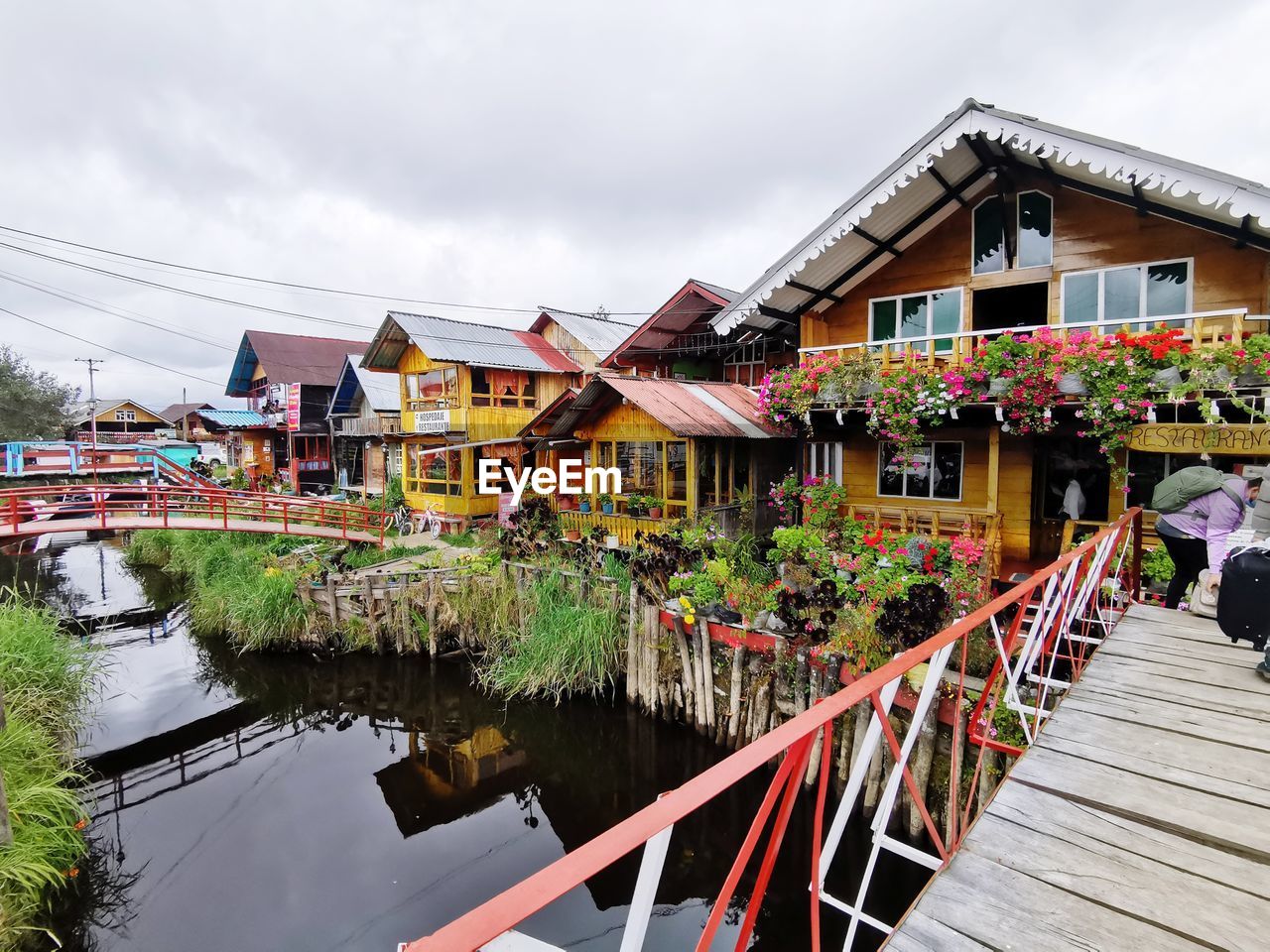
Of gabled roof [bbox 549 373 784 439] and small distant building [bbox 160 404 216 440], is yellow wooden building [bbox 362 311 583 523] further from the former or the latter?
small distant building [bbox 160 404 216 440]

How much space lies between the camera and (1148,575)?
890 cm

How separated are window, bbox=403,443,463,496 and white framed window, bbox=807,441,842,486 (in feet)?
36.4

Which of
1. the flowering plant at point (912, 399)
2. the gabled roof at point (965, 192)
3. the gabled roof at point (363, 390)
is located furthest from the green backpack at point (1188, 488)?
the gabled roof at point (363, 390)

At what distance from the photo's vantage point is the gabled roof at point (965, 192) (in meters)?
8.20

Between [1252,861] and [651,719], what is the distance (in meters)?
7.71

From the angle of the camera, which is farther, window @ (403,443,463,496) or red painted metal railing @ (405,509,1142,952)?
window @ (403,443,463,496)

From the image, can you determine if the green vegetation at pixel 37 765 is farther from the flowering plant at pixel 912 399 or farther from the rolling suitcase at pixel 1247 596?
the flowering plant at pixel 912 399

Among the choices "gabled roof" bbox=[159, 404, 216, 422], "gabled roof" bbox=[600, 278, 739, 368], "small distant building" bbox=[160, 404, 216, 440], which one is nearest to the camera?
"gabled roof" bbox=[600, 278, 739, 368]

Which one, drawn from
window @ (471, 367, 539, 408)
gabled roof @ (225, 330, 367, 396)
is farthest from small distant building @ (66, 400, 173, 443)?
window @ (471, 367, 539, 408)

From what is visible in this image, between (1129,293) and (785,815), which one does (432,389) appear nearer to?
(1129,293)

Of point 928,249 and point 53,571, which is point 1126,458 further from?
point 53,571

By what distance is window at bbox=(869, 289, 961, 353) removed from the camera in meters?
11.6

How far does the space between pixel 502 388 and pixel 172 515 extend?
10337mm

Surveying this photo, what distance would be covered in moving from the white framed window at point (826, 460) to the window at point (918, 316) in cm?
248
